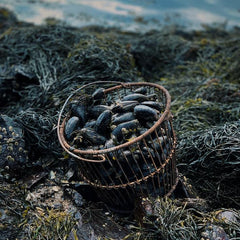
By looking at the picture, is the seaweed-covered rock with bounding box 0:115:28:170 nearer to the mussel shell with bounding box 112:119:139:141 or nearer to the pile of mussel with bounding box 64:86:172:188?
the pile of mussel with bounding box 64:86:172:188

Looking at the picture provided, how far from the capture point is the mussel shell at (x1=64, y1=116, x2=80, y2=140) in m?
2.75

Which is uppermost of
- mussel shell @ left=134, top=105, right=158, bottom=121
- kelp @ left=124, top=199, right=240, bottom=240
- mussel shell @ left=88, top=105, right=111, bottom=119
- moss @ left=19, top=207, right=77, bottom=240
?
mussel shell @ left=134, top=105, right=158, bottom=121

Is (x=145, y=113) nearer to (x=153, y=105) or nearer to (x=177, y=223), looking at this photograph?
(x=153, y=105)

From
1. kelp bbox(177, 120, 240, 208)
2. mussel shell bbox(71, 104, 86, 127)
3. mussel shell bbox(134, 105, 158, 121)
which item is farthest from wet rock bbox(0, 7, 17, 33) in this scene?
kelp bbox(177, 120, 240, 208)

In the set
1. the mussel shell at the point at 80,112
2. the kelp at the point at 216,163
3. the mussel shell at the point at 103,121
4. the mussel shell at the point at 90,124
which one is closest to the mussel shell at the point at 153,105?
the mussel shell at the point at 103,121

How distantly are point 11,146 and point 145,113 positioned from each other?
1.60 metres

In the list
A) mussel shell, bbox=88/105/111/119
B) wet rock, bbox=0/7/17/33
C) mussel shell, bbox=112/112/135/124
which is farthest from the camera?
wet rock, bbox=0/7/17/33

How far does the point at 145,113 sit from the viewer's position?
8.72ft

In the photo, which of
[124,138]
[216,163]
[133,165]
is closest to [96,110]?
[124,138]

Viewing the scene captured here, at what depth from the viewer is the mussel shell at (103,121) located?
270 cm

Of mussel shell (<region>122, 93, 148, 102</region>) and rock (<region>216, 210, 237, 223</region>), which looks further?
mussel shell (<region>122, 93, 148, 102</region>)

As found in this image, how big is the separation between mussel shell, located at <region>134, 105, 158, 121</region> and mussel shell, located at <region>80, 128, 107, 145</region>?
424mm

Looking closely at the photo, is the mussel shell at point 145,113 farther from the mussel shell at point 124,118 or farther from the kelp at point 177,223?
the kelp at point 177,223

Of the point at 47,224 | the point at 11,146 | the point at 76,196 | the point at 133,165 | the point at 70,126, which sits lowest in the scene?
the point at 76,196
